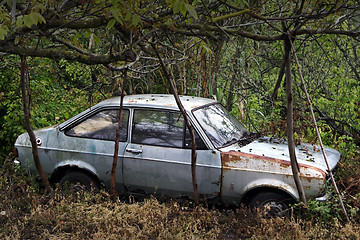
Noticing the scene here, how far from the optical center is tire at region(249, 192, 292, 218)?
477 cm

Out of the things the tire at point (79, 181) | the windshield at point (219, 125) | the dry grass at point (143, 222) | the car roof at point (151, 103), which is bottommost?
the dry grass at point (143, 222)

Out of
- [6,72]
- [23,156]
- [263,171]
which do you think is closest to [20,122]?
[6,72]

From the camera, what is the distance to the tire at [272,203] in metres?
4.77

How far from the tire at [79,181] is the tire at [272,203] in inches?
85.8

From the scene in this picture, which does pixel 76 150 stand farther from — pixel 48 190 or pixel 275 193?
pixel 275 193

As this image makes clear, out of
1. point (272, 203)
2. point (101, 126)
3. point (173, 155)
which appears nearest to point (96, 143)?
point (101, 126)

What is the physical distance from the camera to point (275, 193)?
486cm

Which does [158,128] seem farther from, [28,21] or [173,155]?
[28,21]

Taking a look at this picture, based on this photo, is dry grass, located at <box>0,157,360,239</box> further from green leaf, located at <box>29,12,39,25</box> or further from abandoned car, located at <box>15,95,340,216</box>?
green leaf, located at <box>29,12,39,25</box>

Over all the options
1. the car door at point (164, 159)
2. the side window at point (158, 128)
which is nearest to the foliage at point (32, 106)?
the side window at point (158, 128)

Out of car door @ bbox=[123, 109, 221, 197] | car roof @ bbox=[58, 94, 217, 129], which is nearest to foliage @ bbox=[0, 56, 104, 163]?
car roof @ bbox=[58, 94, 217, 129]

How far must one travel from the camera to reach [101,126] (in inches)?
223

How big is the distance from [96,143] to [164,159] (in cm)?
101

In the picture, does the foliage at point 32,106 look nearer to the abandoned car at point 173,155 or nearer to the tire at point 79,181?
the abandoned car at point 173,155
